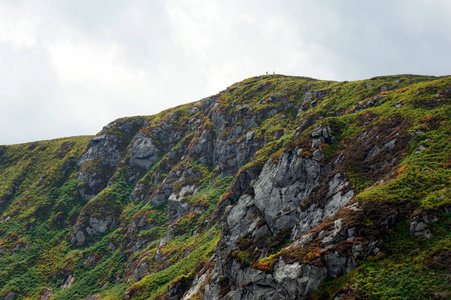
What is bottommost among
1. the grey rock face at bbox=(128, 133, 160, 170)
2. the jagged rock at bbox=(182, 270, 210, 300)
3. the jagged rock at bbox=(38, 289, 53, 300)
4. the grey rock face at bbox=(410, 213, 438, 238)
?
the jagged rock at bbox=(38, 289, 53, 300)

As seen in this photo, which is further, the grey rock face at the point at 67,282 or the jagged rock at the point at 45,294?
the grey rock face at the point at 67,282

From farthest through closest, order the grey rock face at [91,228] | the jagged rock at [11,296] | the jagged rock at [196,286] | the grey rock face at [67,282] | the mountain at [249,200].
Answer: the grey rock face at [91,228], the grey rock face at [67,282], the jagged rock at [11,296], the jagged rock at [196,286], the mountain at [249,200]

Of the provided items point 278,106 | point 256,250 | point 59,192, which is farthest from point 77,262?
point 278,106

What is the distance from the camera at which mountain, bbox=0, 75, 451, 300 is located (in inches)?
990

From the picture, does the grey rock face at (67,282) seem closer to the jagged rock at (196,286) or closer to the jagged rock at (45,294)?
the jagged rock at (45,294)

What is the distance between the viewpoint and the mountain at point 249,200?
25.2m

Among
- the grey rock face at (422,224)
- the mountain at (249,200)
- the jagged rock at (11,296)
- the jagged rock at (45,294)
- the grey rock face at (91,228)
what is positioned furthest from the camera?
the grey rock face at (91,228)

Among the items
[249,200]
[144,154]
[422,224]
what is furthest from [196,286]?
[144,154]

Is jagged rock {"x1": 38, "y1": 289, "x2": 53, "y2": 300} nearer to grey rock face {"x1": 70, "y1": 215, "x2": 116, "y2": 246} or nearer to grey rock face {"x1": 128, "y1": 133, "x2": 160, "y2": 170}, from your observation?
grey rock face {"x1": 70, "y1": 215, "x2": 116, "y2": 246}

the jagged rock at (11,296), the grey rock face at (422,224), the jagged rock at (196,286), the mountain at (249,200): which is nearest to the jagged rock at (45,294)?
the mountain at (249,200)

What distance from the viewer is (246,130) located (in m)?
102

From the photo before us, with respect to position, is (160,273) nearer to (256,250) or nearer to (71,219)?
(256,250)

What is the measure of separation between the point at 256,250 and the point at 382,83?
62084 millimetres

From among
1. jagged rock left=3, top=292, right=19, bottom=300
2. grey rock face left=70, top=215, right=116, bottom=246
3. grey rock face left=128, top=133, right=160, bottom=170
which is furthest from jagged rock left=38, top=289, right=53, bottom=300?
grey rock face left=128, top=133, right=160, bottom=170
